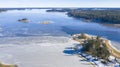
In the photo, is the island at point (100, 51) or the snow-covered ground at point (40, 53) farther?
the island at point (100, 51)

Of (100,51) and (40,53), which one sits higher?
(100,51)

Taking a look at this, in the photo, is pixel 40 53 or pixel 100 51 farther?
pixel 40 53

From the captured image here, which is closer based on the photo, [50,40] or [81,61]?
[81,61]

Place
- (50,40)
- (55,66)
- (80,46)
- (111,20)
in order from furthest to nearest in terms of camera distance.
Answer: (111,20) < (50,40) < (80,46) < (55,66)

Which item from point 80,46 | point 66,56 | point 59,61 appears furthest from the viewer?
point 80,46

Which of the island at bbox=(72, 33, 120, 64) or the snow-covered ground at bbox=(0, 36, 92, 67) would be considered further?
the island at bbox=(72, 33, 120, 64)

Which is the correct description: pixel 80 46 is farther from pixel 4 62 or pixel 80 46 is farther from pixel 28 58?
pixel 4 62

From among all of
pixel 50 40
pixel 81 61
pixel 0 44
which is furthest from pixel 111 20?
pixel 81 61
